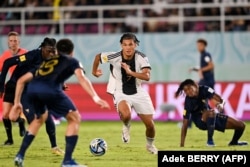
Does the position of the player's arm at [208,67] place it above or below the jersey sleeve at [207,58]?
below

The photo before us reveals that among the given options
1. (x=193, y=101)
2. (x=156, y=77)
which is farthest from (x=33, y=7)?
(x=193, y=101)

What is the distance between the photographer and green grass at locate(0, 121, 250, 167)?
555 inches

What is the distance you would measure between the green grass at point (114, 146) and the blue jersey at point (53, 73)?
1.40 meters

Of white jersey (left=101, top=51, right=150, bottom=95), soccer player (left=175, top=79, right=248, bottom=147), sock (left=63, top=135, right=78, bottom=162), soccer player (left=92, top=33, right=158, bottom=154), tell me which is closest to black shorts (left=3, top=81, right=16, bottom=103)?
soccer player (left=92, top=33, right=158, bottom=154)

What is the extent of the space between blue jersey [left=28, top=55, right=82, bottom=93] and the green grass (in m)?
1.40

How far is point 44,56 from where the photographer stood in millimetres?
15266

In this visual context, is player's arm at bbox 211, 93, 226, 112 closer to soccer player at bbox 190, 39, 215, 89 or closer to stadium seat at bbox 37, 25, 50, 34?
soccer player at bbox 190, 39, 215, 89

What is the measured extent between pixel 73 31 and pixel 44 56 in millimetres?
14677

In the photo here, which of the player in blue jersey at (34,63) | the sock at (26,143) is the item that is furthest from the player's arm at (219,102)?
the sock at (26,143)

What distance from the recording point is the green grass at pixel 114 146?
46.2 ft

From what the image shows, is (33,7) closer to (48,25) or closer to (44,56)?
(48,25)

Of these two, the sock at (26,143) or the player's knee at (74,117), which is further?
the sock at (26,143)

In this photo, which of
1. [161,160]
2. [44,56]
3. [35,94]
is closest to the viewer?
[161,160]

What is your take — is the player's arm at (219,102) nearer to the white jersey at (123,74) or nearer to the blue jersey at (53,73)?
the white jersey at (123,74)
